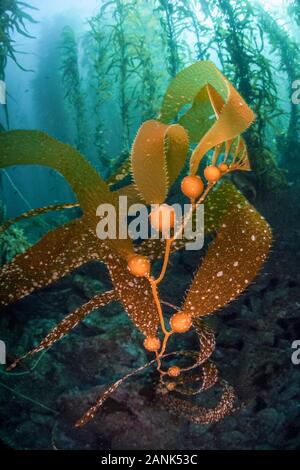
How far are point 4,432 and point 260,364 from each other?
172cm

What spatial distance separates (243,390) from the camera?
194 cm

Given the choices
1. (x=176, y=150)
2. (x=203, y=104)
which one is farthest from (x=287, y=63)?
(x=176, y=150)

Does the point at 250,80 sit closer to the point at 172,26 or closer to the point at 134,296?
the point at 172,26

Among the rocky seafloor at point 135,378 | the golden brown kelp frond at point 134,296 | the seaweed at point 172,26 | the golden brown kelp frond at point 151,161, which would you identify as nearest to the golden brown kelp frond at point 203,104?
the golden brown kelp frond at point 151,161

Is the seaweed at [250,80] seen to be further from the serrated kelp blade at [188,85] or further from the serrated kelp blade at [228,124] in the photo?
the serrated kelp blade at [228,124]

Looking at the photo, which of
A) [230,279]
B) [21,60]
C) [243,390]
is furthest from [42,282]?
[21,60]

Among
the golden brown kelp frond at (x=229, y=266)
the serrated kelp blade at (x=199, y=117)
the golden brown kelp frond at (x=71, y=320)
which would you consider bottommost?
the golden brown kelp frond at (x=71, y=320)

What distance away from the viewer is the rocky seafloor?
5.83 feet

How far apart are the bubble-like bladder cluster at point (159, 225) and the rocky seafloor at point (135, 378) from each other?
0.66 m

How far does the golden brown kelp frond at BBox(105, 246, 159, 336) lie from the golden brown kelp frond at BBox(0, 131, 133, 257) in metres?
0.10

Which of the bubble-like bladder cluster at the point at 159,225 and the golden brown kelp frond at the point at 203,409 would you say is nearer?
the bubble-like bladder cluster at the point at 159,225

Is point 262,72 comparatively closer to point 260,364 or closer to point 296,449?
point 260,364

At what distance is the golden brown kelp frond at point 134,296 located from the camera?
1.23 meters

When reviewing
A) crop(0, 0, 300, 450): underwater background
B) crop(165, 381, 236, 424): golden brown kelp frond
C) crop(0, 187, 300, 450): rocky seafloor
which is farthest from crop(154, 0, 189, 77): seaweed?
crop(165, 381, 236, 424): golden brown kelp frond
